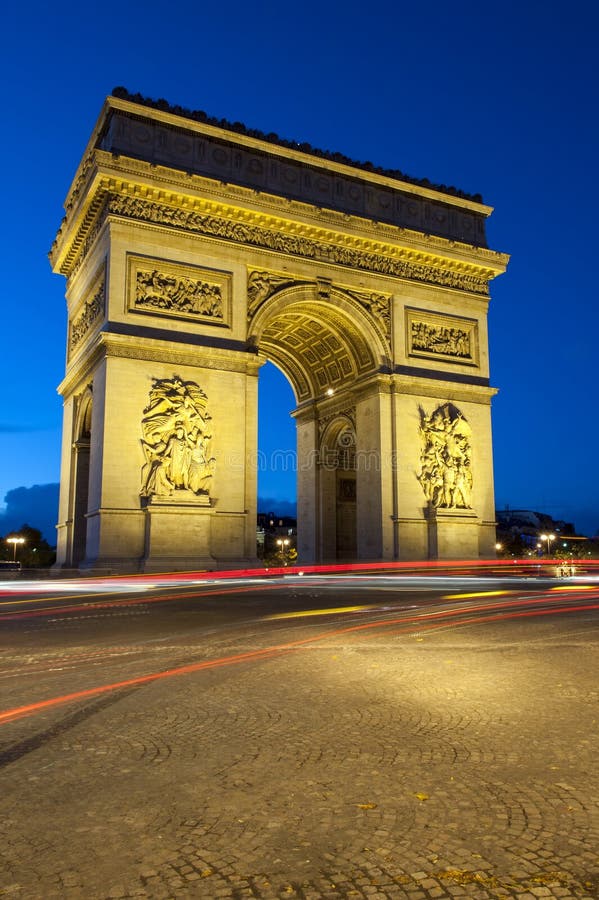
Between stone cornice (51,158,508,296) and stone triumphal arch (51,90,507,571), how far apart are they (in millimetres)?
69

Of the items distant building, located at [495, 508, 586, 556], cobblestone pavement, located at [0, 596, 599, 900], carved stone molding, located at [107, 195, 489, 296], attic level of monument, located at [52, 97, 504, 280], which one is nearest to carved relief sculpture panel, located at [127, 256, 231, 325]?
carved stone molding, located at [107, 195, 489, 296]

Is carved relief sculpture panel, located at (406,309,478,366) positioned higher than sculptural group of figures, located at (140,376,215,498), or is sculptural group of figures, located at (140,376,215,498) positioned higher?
carved relief sculpture panel, located at (406,309,478,366)

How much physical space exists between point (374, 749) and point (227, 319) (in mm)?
22729

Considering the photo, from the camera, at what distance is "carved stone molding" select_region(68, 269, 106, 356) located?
25.2 meters

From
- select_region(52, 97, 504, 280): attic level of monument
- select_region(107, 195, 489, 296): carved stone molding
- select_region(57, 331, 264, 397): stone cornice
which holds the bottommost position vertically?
select_region(57, 331, 264, 397): stone cornice

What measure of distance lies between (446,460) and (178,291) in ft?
38.2

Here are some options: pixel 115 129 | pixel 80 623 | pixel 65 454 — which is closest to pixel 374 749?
A: pixel 80 623

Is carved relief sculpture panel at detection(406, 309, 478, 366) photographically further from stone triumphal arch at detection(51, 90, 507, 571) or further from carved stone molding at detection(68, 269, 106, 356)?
carved stone molding at detection(68, 269, 106, 356)

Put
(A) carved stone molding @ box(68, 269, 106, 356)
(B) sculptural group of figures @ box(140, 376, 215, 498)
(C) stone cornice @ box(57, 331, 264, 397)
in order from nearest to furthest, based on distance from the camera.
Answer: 1. (B) sculptural group of figures @ box(140, 376, 215, 498)
2. (C) stone cornice @ box(57, 331, 264, 397)
3. (A) carved stone molding @ box(68, 269, 106, 356)

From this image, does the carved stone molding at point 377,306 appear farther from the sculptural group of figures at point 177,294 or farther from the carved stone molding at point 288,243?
the sculptural group of figures at point 177,294

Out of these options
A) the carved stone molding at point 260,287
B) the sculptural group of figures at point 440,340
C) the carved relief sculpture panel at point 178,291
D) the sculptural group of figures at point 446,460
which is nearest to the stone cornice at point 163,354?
the carved relief sculpture panel at point 178,291

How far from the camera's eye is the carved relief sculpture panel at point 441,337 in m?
29.8

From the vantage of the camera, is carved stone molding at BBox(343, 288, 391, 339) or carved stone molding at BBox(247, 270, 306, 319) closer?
carved stone molding at BBox(247, 270, 306, 319)

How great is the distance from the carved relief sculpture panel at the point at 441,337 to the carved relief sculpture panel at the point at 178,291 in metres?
7.78
